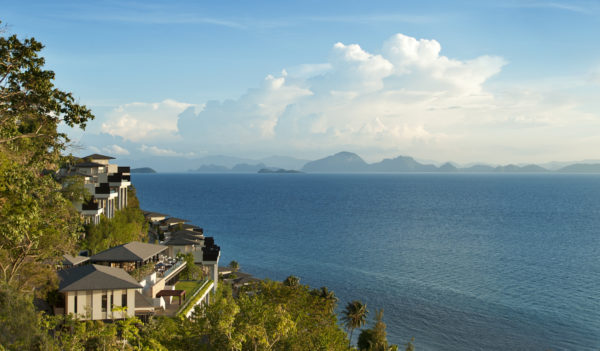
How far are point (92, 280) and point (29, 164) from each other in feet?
29.4

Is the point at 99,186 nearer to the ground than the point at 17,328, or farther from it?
farther from it

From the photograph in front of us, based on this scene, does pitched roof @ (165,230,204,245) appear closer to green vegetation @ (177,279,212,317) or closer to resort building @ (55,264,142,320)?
green vegetation @ (177,279,212,317)

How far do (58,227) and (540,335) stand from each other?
4575 cm

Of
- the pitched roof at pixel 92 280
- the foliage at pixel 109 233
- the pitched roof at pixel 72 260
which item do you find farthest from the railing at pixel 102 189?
the pitched roof at pixel 92 280

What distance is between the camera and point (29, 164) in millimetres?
18359

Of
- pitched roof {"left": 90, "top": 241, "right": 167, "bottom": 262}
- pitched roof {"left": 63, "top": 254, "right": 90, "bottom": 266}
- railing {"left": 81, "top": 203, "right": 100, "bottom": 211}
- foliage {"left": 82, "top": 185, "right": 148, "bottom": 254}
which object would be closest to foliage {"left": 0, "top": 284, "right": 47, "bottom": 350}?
pitched roof {"left": 63, "top": 254, "right": 90, "bottom": 266}

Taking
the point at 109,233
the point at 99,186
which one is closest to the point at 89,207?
the point at 109,233

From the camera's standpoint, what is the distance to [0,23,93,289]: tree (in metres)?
16.2

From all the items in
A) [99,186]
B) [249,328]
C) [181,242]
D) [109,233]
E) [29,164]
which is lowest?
[181,242]

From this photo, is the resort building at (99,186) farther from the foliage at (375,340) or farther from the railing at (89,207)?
the foliage at (375,340)

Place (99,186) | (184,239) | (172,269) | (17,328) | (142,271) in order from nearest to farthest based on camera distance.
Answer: (17,328) < (142,271) < (172,269) < (184,239) < (99,186)

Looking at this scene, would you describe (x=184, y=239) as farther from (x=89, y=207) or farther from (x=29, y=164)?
(x=29, y=164)

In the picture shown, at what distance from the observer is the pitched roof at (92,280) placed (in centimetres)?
2464

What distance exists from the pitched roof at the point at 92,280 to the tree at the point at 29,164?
2.88 meters
